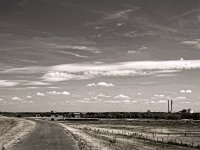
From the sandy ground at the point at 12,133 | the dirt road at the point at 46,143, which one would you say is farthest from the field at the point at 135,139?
the sandy ground at the point at 12,133

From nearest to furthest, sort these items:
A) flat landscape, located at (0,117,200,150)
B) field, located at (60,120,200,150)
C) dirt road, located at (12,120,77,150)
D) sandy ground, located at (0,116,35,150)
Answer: dirt road, located at (12,120,77,150), flat landscape, located at (0,117,200,150), field, located at (60,120,200,150), sandy ground, located at (0,116,35,150)

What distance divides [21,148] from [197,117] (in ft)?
590

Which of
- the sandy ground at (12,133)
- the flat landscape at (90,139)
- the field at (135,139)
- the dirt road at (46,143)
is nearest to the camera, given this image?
the dirt road at (46,143)

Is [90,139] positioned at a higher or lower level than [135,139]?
higher

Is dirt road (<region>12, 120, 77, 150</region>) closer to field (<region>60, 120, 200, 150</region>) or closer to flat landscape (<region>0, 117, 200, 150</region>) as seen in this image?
flat landscape (<region>0, 117, 200, 150</region>)

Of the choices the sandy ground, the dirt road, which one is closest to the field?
the dirt road

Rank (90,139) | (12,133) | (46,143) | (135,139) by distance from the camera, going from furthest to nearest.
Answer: (12,133) → (135,139) → (90,139) → (46,143)

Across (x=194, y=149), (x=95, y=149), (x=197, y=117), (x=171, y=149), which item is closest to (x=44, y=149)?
(x=95, y=149)

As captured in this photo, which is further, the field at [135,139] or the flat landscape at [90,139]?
the field at [135,139]

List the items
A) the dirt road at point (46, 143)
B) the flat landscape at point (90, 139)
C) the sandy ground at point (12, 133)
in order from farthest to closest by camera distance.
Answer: the sandy ground at point (12, 133)
the flat landscape at point (90, 139)
the dirt road at point (46, 143)

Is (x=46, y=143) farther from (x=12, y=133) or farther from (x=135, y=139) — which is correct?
(x=12, y=133)

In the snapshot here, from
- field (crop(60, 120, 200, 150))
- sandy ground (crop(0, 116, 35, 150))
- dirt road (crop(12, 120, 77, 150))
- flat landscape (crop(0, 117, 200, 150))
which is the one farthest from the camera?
sandy ground (crop(0, 116, 35, 150))

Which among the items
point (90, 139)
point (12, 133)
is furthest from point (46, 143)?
point (12, 133)

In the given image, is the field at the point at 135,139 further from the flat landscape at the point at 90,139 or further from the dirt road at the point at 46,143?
the dirt road at the point at 46,143
